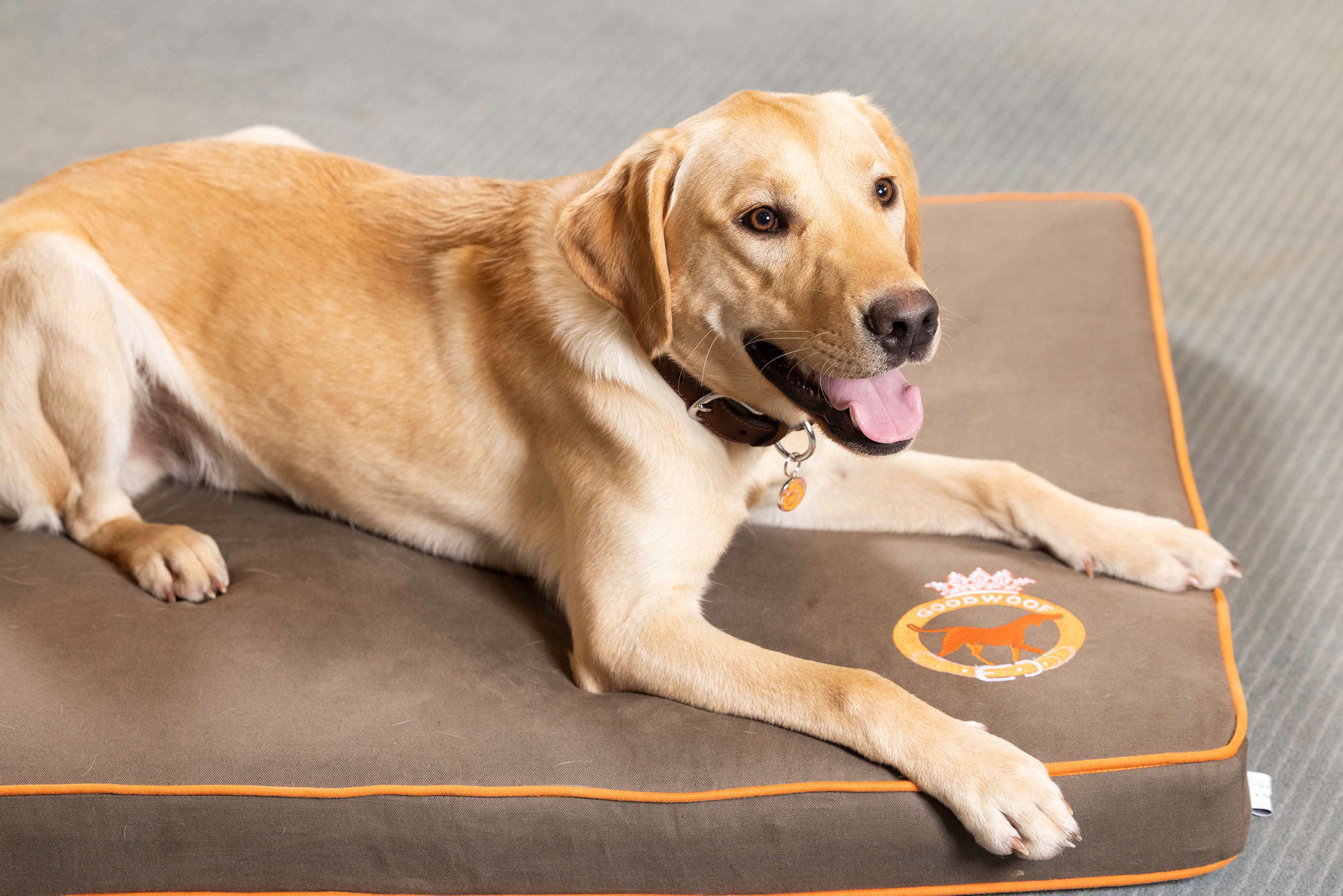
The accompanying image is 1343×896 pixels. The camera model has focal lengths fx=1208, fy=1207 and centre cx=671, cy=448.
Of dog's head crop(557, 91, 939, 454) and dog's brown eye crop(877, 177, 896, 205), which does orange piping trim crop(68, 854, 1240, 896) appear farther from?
dog's brown eye crop(877, 177, 896, 205)

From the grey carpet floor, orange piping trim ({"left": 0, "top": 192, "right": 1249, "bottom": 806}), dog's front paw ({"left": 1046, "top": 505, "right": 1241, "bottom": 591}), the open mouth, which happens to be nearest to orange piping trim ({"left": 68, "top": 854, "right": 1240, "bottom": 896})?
orange piping trim ({"left": 0, "top": 192, "right": 1249, "bottom": 806})

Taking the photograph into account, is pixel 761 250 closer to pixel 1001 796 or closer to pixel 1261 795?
pixel 1001 796

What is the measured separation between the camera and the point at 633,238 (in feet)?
6.91

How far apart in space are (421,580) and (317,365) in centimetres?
50

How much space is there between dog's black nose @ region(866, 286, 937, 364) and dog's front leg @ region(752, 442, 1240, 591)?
566 mm

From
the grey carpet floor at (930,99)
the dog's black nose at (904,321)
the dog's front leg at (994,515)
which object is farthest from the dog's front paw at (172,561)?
the grey carpet floor at (930,99)

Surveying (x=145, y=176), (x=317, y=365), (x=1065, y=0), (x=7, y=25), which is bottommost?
(x=7, y=25)

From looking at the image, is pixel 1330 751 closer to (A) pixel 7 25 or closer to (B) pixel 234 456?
(B) pixel 234 456

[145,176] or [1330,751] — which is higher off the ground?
[145,176]

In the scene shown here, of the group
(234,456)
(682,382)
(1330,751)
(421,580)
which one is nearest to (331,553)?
(421,580)

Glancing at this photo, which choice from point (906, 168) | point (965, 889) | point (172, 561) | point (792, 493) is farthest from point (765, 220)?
point (172, 561)

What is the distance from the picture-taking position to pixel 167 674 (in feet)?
7.30

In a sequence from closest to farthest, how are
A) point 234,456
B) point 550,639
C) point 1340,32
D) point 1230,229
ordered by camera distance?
1. point 550,639
2. point 234,456
3. point 1230,229
4. point 1340,32

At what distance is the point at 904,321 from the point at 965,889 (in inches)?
37.5
